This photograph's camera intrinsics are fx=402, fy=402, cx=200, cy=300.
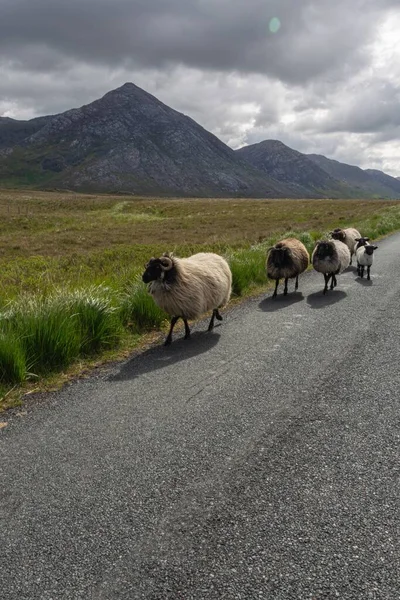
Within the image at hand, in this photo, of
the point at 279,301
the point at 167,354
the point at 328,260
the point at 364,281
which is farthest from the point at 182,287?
the point at 364,281

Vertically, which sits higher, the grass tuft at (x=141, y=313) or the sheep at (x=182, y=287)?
the sheep at (x=182, y=287)

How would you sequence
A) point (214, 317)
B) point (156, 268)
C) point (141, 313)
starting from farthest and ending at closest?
1. point (214, 317)
2. point (141, 313)
3. point (156, 268)

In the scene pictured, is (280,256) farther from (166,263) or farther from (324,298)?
(166,263)

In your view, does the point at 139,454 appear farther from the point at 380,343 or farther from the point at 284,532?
the point at 380,343

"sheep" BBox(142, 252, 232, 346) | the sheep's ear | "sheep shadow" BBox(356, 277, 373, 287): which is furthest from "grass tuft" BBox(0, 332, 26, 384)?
"sheep shadow" BBox(356, 277, 373, 287)

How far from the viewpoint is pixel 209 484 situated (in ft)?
13.2

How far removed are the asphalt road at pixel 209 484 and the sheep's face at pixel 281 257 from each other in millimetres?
6037

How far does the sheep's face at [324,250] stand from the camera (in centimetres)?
1354

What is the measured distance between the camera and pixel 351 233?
19750 millimetres

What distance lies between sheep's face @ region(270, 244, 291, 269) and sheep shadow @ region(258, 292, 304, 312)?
101cm

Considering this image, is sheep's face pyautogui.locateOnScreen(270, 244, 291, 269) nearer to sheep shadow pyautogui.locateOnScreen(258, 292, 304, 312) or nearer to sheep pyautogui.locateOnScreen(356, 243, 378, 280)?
sheep shadow pyautogui.locateOnScreen(258, 292, 304, 312)

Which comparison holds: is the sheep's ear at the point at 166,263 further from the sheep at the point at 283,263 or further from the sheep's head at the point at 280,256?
the sheep's head at the point at 280,256

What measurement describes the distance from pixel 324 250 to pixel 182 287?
6.85 m

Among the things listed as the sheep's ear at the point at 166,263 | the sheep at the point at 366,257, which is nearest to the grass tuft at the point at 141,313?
the sheep's ear at the point at 166,263
